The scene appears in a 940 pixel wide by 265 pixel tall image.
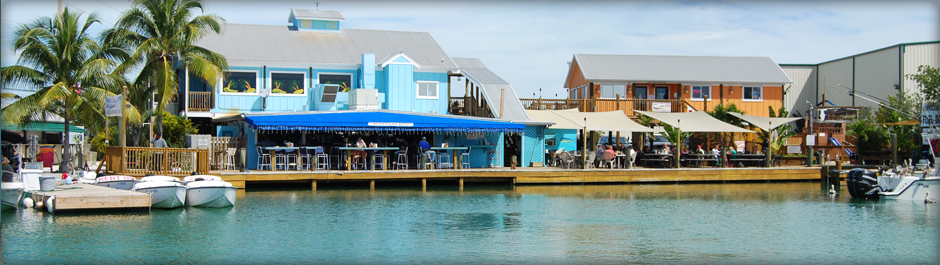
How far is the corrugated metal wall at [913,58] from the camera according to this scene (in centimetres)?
3462

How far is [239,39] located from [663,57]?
20142mm

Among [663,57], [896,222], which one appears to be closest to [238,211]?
[896,222]

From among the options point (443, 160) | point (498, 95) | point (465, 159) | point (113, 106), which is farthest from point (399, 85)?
point (113, 106)

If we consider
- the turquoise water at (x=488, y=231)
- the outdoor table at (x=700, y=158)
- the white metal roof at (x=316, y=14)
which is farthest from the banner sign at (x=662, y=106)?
the white metal roof at (x=316, y=14)

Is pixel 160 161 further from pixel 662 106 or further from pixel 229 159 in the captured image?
pixel 662 106

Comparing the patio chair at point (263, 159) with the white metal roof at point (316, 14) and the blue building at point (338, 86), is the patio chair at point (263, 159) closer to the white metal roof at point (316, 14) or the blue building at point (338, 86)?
the blue building at point (338, 86)

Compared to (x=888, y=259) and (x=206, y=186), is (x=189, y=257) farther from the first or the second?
(x=888, y=259)

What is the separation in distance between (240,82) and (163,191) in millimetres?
9822

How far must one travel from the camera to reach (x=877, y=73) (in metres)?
36.5

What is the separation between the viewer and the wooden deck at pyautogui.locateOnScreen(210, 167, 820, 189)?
22062 millimetres

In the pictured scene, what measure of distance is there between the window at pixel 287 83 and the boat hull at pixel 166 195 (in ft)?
Result: 31.9

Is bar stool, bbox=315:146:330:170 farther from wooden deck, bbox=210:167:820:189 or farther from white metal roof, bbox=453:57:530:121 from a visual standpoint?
white metal roof, bbox=453:57:530:121

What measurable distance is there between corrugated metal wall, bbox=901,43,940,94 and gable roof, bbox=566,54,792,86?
482 centimetres

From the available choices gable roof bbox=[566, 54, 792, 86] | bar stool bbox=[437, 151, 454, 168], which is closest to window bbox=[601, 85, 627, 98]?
gable roof bbox=[566, 54, 792, 86]
